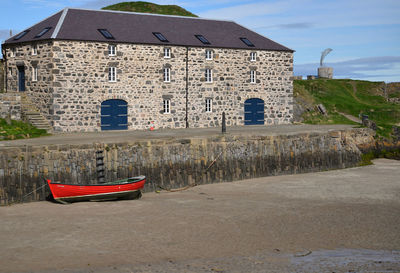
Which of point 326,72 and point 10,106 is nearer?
point 10,106

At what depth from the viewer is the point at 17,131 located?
93.6 ft

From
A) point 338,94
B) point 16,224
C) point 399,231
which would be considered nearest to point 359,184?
point 399,231

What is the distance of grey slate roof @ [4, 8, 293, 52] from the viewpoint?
33562 millimetres

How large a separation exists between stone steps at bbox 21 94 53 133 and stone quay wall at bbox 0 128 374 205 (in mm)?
10570

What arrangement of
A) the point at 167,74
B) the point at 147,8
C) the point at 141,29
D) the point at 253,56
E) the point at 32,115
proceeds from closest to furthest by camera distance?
the point at 32,115
the point at 167,74
the point at 141,29
the point at 253,56
the point at 147,8

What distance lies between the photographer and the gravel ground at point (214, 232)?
1325cm

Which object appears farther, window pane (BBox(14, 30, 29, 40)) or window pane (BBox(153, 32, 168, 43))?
window pane (BBox(153, 32, 168, 43))

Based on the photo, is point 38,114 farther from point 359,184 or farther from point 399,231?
point 399,231

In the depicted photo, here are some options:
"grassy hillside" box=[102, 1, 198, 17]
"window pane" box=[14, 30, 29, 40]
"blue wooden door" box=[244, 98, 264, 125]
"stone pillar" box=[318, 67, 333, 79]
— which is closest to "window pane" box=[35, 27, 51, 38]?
"window pane" box=[14, 30, 29, 40]

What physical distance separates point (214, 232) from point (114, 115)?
1946 cm

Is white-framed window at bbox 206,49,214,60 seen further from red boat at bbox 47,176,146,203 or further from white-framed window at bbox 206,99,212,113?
red boat at bbox 47,176,146,203

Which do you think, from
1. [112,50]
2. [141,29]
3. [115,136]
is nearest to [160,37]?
[141,29]

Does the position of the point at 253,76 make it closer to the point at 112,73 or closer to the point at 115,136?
the point at 112,73

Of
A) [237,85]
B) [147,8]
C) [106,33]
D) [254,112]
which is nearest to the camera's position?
[106,33]
